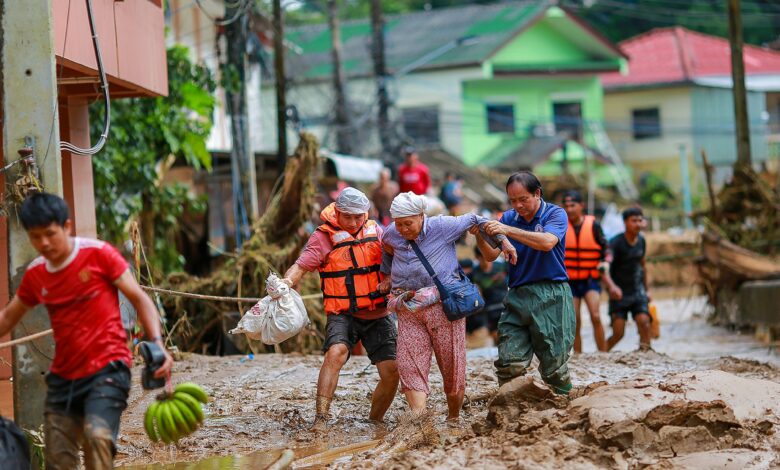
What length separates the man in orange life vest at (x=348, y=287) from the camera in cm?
904

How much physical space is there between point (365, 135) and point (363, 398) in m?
28.6

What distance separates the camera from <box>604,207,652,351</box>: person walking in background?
13.8 meters

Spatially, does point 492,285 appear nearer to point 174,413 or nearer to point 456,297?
point 456,297

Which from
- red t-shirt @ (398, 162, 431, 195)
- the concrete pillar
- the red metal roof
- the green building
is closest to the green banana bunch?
the concrete pillar

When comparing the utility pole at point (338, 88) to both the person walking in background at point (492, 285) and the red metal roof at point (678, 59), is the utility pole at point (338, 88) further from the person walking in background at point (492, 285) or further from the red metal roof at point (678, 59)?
the red metal roof at point (678, 59)

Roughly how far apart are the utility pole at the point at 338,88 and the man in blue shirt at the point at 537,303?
2161 centimetres

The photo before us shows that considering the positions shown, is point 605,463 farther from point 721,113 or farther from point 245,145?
point 721,113

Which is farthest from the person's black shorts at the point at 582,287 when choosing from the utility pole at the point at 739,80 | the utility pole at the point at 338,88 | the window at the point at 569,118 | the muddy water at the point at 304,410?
the window at the point at 569,118

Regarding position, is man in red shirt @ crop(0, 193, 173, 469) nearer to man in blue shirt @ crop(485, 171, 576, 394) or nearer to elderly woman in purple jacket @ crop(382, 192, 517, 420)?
elderly woman in purple jacket @ crop(382, 192, 517, 420)

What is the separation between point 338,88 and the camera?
102 ft

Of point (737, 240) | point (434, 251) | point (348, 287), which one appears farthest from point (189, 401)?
point (737, 240)

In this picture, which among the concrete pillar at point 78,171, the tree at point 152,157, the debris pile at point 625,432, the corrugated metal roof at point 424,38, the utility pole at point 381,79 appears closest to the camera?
the debris pile at point 625,432

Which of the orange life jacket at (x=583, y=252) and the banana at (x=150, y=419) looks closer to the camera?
the banana at (x=150, y=419)

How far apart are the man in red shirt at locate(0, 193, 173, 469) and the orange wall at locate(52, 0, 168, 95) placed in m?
3.98
